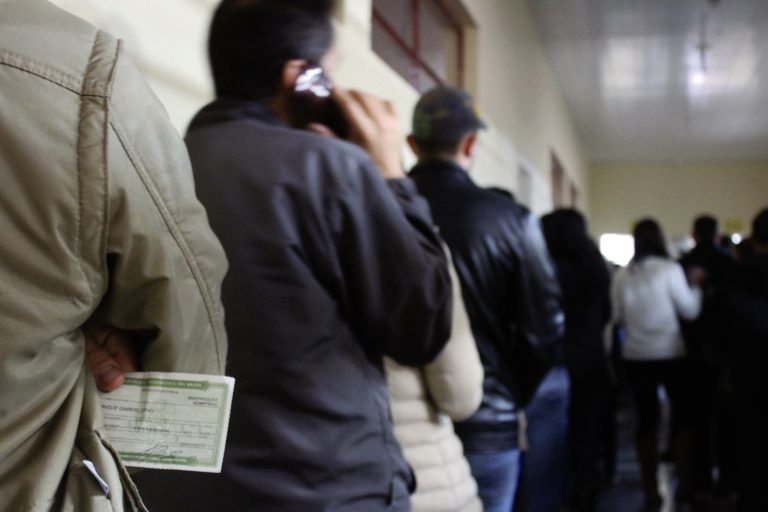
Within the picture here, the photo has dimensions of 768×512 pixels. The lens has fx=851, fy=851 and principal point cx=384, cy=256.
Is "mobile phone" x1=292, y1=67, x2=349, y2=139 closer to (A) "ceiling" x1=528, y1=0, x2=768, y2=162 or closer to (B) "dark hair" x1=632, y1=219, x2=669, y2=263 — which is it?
(B) "dark hair" x1=632, y1=219, x2=669, y2=263

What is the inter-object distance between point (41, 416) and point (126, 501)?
12cm

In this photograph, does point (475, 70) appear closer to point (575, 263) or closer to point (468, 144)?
point (575, 263)

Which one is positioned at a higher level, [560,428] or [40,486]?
[40,486]

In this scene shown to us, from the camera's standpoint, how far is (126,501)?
748mm

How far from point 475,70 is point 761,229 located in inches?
113

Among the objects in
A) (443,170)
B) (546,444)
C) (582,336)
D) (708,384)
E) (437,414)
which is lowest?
(708,384)

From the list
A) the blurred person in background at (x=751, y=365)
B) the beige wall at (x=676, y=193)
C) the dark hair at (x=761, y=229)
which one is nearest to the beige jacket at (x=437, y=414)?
the blurred person in background at (x=751, y=365)

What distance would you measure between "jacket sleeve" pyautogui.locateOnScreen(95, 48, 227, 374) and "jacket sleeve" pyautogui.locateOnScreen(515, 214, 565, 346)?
4.04ft

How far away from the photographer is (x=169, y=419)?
0.81m

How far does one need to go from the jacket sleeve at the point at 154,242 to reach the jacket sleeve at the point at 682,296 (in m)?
3.72

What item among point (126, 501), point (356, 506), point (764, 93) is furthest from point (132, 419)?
point (764, 93)

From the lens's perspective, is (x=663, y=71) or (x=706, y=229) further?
(x=663, y=71)

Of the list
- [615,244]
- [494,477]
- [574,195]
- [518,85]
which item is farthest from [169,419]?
[615,244]

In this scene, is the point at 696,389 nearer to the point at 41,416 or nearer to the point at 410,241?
the point at 410,241
